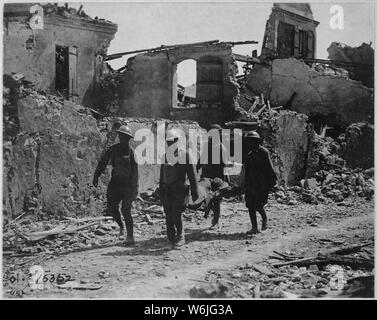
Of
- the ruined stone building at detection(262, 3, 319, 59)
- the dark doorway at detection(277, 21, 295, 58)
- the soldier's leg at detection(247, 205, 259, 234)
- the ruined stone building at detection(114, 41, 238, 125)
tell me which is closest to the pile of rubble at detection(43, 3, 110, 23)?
the ruined stone building at detection(114, 41, 238, 125)

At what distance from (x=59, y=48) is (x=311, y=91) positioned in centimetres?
937

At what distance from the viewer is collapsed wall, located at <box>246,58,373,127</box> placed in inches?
616

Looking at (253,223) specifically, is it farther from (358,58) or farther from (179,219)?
(358,58)

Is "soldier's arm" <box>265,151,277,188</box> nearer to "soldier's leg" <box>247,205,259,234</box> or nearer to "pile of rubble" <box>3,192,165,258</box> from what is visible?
"soldier's leg" <box>247,205,259,234</box>

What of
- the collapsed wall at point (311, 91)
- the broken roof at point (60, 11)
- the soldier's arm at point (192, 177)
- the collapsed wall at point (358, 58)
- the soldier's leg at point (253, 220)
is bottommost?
the soldier's leg at point (253, 220)

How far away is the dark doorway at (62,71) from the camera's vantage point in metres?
15.6

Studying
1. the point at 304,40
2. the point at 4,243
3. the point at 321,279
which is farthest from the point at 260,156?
the point at 304,40

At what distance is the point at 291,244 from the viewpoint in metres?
7.09

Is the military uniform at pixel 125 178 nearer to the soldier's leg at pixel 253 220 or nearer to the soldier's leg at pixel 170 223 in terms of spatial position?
the soldier's leg at pixel 170 223

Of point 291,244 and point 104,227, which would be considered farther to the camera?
point 104,227

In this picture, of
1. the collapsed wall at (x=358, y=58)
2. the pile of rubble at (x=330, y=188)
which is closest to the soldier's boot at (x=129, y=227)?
the pile of rubble at (x=330, y=188)

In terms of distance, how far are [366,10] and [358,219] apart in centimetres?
399

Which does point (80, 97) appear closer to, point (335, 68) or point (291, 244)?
point (335, 68)

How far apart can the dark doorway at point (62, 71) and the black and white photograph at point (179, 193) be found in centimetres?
18
